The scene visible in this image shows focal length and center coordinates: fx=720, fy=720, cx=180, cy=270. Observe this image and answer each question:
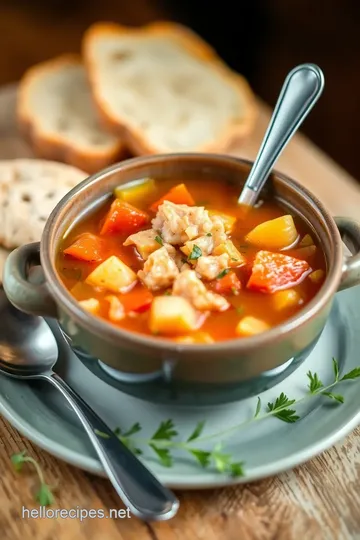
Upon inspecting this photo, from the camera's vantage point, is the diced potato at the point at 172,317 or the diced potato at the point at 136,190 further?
the diced potato at the point at 136,190

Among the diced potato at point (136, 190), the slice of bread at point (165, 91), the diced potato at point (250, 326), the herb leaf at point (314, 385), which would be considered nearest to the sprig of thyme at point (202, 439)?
the herb leaf at point (314, 385)

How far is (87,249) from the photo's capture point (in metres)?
2.24

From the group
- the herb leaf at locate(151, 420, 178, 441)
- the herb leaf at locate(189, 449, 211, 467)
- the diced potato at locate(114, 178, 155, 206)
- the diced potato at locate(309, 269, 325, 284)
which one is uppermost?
the diced potato at locate(309, 269, 325, 284)

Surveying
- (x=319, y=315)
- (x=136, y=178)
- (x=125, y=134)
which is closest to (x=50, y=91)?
(x=125, y=134)

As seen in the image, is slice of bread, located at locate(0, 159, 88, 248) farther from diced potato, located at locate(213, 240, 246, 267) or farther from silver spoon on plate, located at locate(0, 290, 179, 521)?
diced potato, located at locate(213, 240, 246, 267)

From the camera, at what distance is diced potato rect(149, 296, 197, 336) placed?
6.39 ft

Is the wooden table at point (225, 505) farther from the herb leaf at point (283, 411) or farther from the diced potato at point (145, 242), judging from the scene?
the diced potato at point (145, 242)

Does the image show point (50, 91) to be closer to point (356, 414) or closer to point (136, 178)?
point (136, 178)

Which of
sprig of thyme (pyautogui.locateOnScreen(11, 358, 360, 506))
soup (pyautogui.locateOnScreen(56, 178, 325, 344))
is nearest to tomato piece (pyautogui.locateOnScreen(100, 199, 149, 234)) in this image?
soup (pyautogui.locateOnScreen(56, 178, 325, 344))

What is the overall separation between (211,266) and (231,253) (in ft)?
0.39

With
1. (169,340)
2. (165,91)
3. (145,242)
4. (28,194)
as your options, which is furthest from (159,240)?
(165,91)

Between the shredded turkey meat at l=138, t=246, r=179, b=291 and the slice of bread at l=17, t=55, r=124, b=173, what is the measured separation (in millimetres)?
1439

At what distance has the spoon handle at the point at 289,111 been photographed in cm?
241

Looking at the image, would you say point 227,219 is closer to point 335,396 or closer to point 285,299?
point 285,299
